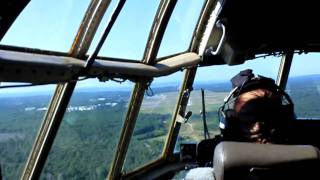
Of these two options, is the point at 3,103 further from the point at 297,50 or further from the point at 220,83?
the point at 297,50

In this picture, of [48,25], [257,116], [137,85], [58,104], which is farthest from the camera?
[137,85]

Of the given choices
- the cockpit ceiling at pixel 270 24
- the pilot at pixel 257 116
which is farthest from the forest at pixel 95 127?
the pilot at pixel 257 116

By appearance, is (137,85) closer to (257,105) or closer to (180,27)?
(180,27)

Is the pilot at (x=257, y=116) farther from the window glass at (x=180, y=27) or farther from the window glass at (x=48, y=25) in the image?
the window glass at (x=180, y=27)

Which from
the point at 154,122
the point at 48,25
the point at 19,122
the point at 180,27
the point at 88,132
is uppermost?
the point at 48,25

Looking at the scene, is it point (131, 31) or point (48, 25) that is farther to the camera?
point (131, 31)

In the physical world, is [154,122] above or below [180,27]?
below

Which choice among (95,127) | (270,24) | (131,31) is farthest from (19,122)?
(270,24)

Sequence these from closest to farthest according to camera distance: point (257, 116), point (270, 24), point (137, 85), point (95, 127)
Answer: point (257, 116)
point (95, 127)
point (137, 85)
point (270, 24)
